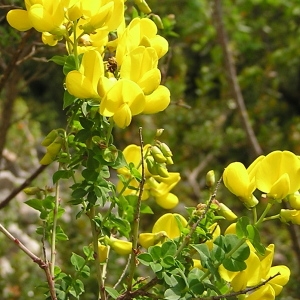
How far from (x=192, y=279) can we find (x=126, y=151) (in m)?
0.25

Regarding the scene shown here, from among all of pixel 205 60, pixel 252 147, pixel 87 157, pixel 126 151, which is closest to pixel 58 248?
pixel 252 147

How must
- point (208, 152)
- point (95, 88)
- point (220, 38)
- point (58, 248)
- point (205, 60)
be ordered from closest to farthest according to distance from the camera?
point (95, 88) → point (220, 38) → point (58, 248) → point (208, 152) → point (205, 60)

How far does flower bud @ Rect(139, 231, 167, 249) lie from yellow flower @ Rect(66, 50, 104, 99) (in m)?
0.19

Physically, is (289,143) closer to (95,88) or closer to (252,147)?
(252,147)

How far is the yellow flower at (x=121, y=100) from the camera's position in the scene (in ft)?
1.88

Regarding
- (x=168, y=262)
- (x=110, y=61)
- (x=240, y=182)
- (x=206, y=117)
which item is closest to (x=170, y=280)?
Result: (x=168, y=262)

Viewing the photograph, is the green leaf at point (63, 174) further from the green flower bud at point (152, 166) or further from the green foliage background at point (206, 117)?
the green foliage background at point (206, 117)

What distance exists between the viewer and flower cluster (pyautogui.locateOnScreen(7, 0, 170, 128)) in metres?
0.58

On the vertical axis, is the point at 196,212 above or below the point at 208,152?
above

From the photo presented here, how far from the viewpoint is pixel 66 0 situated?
0.59 m

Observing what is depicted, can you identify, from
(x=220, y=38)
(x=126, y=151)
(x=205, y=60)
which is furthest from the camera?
(x=205, y=60)

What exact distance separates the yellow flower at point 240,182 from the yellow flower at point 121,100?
12cm

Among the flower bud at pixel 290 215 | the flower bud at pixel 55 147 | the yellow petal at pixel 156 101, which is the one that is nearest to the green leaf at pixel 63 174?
the flower bud at pixel 55 147

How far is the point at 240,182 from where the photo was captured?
2.02ft
